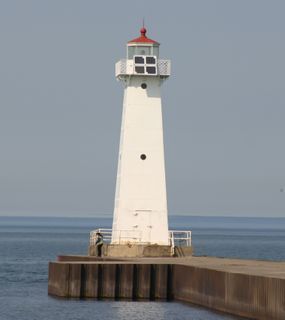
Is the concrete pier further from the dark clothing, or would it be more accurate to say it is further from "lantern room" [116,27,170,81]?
"lantern room" [116,27,170,81]

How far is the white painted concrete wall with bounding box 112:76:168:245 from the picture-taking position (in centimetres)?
5825

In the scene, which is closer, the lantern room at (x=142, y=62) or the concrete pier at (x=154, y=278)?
the concrete pier at (x=154, y=278)

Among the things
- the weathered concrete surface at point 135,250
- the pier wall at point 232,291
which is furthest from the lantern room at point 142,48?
the pier wall at point 232,291

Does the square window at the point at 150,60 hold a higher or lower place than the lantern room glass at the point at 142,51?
lower

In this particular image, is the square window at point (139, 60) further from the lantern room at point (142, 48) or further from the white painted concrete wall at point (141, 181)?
the white painted concrete wall at point (141, 181)

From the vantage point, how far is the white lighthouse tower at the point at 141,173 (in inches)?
2293

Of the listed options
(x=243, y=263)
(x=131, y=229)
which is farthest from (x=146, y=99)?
(x=243, y=263)

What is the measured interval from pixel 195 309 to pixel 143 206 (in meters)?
11.1

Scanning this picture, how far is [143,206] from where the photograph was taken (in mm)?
58281

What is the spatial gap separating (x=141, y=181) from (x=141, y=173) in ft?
1.14

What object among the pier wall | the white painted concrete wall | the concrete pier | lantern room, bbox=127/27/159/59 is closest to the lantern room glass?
lantern room, bbox=127/27/159/59

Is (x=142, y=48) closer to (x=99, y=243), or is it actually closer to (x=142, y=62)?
(x=142, y=62)

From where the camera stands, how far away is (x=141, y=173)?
58.2m

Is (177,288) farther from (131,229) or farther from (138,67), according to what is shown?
(138,67)
